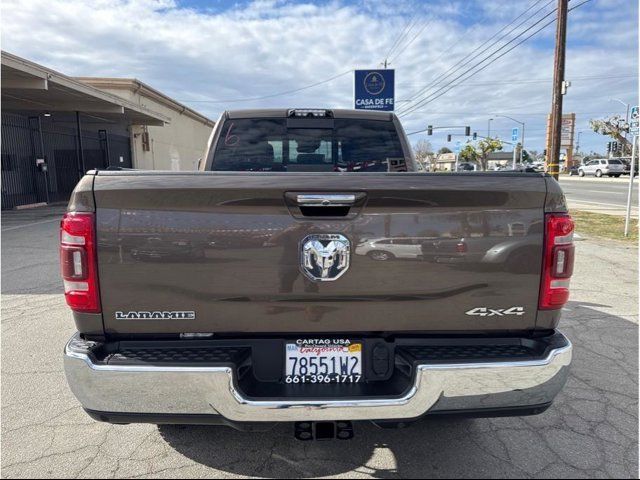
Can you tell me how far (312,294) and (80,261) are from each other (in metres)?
1.05

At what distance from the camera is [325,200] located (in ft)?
6.54

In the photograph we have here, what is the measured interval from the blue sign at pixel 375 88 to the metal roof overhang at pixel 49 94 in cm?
893

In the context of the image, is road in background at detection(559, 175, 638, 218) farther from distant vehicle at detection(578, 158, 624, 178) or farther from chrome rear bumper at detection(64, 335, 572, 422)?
distant vehicle at detection(578, 158, 624, 178)

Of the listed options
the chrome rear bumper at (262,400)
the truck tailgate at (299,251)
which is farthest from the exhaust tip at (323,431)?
→ the truck tailgate at (299,251)

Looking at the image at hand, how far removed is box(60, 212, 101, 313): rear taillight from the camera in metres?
1.95

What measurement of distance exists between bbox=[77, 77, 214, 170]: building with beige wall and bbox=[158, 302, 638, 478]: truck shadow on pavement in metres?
19.8

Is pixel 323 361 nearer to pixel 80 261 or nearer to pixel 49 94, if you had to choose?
pixel 80 261

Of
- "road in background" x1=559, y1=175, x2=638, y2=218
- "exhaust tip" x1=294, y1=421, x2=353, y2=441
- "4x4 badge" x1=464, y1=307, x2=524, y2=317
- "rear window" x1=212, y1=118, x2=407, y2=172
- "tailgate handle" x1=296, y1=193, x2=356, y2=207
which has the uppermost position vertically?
"rear window" x1=212, y1=118, x2=407, y2=172

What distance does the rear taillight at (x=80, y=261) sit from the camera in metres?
1.95

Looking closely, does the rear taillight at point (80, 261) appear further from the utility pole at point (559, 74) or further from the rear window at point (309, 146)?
the utility pole at point (559, 74)

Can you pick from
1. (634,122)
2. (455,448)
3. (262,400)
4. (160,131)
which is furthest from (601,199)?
(160,131)

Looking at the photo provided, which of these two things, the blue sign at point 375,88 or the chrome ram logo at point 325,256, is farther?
the blue sign at point 375,88

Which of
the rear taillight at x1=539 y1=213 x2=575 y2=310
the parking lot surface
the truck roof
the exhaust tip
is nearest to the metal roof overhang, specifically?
the truck roof

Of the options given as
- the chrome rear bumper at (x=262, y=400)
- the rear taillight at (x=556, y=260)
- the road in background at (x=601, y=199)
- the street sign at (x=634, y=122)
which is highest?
the street sign at (x=634, y=122)
